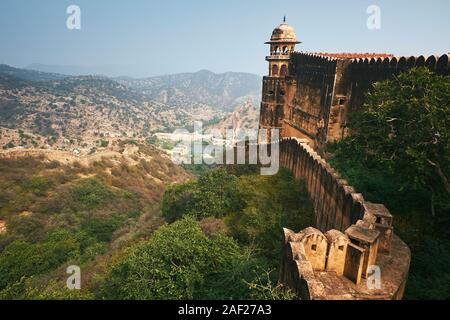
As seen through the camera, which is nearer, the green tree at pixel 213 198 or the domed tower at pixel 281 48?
the green tree at pixel 213 198

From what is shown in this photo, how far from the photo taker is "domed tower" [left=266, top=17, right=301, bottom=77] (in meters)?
26.3

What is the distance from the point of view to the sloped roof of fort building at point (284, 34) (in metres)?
26.3

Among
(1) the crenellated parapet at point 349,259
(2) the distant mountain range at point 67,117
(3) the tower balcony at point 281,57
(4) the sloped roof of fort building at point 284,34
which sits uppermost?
(4) the sloped roof of fort building at point 284,34

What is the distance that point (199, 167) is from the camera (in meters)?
85.9

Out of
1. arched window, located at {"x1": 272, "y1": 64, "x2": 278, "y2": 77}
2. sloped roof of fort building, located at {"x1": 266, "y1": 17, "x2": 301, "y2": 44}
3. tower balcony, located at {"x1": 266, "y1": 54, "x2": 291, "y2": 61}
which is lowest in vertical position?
arched window, located at {"x1": 272, "y1": 64, "x2": 278, "y2": 77}

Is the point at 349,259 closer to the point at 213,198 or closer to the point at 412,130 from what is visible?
the point at 412,130

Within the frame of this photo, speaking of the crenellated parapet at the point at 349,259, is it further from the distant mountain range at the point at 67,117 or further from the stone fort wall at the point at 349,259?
the distant mountain range at the point at 67,117

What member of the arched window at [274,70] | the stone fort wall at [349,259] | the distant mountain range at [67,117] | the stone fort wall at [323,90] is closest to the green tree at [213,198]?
the stone fort wall at [323,90]

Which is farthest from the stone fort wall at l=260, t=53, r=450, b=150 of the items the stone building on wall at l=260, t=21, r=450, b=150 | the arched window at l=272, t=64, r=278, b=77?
the arched window at l=272, t=64, r=278, b=77

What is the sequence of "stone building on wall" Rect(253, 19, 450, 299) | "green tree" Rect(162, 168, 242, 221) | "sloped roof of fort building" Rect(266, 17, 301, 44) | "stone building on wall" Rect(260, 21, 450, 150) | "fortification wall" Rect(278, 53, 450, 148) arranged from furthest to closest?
1. "sloped roof of fort building" Rect(266, 17, 301, 44)
2. "green tree" Rect(162, 168, 242, 221)
3. "stone building on wall" Rect(260, 21, 450, 150)
4. "fortification wall" Rect(278, 53, 450, 148)
5. "stone building on wall" Rect(253, 19, 450, 299)

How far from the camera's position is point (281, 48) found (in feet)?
87.4

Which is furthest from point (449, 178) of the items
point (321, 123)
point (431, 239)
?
point (321, 123)

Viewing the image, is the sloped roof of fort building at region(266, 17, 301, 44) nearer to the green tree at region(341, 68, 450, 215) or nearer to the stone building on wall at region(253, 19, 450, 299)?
the stone building on wall at region(253, 19, 450, 299)

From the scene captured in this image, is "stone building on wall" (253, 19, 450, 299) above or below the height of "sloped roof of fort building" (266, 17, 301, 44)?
below
